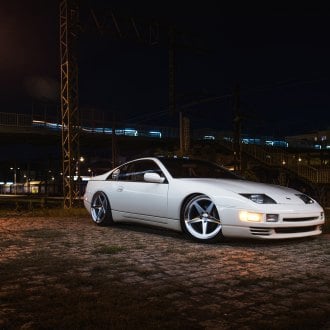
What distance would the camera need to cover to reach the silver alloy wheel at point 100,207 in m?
8.80

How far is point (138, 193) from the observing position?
312 inches

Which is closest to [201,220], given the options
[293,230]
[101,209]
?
[293,230]

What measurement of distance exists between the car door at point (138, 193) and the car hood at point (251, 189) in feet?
1.94

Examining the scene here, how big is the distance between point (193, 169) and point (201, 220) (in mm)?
1413

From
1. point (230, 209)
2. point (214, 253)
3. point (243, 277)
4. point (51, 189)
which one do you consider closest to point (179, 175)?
point (230, 209)

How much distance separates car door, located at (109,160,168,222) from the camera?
747cm

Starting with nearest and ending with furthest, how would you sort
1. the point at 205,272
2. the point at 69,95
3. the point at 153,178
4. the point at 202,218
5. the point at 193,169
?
the point at 205,272, the point at 202,218, the point at 153,178, the point at 193,169, the point at 69,95

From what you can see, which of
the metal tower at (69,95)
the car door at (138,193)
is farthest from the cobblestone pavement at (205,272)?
the metal tower at (69,95)

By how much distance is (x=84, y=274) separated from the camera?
4.70 metres

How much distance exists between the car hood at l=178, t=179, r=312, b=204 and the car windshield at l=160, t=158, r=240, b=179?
580 mm

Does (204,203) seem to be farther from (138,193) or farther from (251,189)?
(138,193)

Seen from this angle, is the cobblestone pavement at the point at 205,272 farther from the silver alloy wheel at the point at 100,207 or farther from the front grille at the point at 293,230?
the silver alloy wheel at the point at 100,207

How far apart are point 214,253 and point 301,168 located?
2277 cm

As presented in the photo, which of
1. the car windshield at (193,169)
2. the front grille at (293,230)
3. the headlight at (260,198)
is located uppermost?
the car windshield at (193,169)
